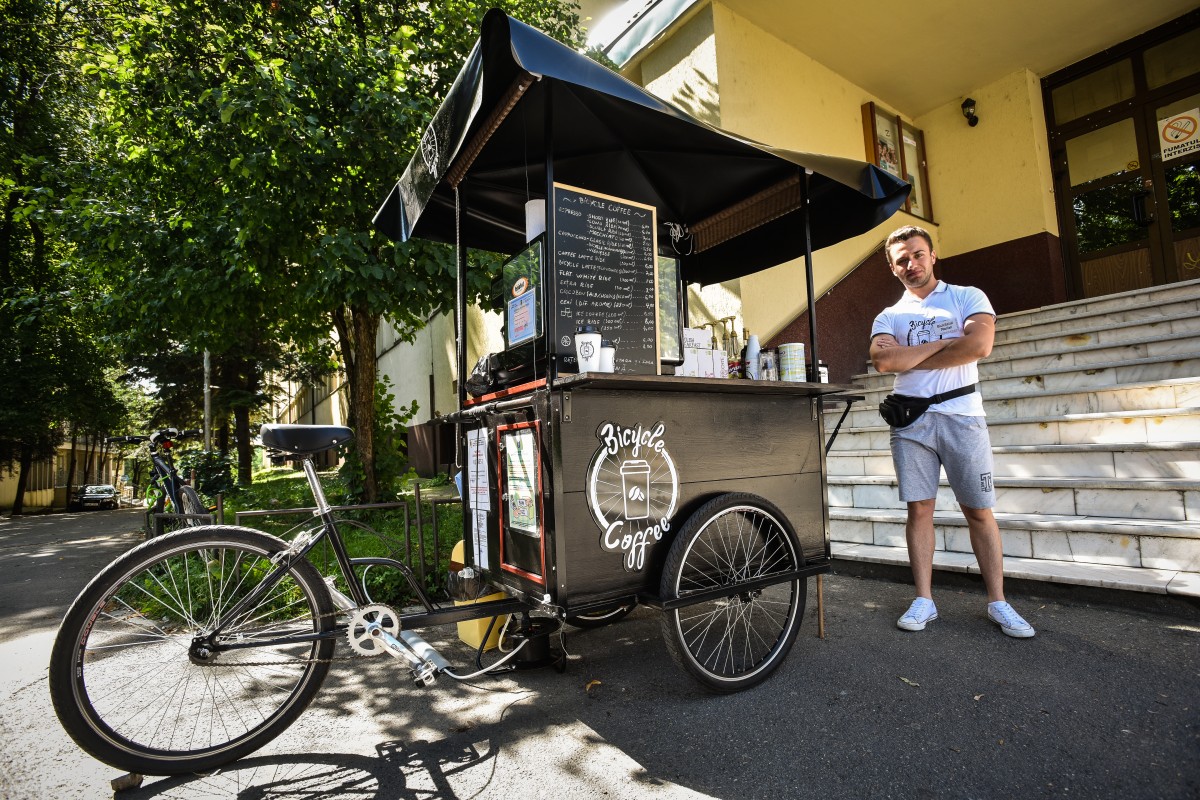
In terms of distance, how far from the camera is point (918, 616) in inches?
122

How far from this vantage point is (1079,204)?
317 inches

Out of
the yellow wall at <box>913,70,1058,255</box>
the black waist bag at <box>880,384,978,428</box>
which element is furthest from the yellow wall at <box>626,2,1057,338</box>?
the black waist bag at <box>880,384,978,428</box>

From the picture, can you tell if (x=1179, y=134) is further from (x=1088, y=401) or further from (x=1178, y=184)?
(x=1088, y=401)

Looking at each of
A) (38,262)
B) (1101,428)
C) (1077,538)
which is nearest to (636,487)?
(1077,538)

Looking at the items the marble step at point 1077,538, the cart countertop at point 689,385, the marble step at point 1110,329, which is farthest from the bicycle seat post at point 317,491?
the marble step at point 1110,329

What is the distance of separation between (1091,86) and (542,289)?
942cm

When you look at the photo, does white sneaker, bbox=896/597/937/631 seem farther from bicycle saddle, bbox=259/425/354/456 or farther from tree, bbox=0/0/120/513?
tree, bbox=0/0/120/513

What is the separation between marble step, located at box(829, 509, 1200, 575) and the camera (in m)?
3.14

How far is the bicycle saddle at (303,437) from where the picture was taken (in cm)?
248

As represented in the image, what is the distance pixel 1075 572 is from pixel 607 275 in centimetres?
304

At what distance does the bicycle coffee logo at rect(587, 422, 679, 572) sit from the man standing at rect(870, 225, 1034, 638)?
1.46 meters

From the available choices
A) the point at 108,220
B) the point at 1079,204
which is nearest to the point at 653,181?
the point at 108,220

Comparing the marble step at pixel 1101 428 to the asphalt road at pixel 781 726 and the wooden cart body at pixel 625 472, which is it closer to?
the asphalt road at pixel 781 726

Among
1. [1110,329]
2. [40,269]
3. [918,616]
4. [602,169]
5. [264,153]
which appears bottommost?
[918,616]
